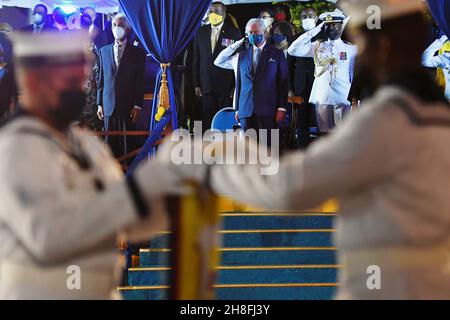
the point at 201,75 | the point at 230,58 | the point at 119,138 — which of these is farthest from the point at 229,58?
the point at 119,138

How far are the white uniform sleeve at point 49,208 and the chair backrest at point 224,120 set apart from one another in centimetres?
894

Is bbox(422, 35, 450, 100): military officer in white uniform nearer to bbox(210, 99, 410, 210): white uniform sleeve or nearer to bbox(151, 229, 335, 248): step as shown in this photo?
bbox(151, 229, 335, 248): step

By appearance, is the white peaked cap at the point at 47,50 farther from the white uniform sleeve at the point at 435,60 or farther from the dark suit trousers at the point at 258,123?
the white uniform sleeve at the point at 435,60

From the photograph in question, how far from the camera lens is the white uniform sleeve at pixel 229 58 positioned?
38.0 ft

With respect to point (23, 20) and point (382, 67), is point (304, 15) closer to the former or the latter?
point (23, 20)

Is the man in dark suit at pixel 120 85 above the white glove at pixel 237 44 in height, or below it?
below

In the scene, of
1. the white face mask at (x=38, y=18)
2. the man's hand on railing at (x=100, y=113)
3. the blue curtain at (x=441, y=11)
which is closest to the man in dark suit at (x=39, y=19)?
the white face mask at (x=38, y=18)

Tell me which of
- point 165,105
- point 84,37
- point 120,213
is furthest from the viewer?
point 165,105

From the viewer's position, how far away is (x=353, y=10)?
3.15m

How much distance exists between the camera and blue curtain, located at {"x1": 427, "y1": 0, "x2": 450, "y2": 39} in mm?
11469

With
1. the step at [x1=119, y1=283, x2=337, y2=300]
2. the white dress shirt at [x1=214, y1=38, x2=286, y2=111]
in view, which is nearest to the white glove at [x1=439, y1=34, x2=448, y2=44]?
the white dress shirt at [x1=214, y1=38, x2=286, y2=111]

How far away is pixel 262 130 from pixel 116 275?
8169 mm
